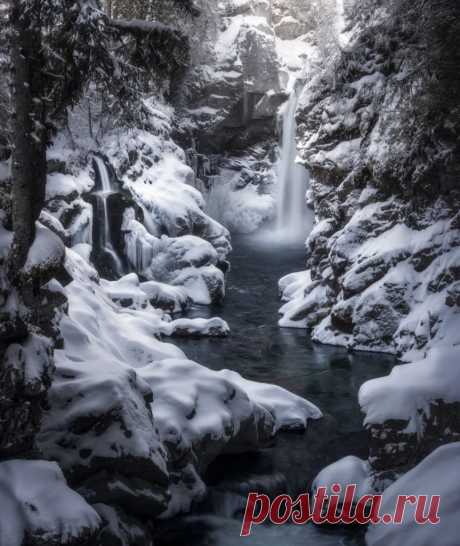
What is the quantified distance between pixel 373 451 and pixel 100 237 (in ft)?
46.1

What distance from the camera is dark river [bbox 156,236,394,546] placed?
6.05 meters

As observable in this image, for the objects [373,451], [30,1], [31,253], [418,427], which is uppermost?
[30,1]

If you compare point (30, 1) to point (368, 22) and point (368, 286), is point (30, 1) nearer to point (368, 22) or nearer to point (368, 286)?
point (368, 286)

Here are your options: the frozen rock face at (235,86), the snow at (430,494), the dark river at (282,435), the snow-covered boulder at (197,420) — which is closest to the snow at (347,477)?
the dark river at (282,435)

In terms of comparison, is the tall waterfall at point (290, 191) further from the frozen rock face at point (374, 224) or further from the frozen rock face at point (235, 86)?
the frozen rock face at point (374, 224)

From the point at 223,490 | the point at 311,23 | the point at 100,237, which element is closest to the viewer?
the point at 223,490

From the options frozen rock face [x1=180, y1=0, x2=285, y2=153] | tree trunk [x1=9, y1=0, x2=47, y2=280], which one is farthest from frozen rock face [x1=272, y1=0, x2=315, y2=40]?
tree trunk [x1=9, y1=0, x2=47, y2=280]

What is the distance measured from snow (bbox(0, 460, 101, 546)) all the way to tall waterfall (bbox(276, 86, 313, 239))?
99.6ft

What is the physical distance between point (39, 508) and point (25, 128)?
10.7 feet

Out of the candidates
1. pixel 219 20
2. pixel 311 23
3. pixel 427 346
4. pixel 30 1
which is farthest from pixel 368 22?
pixel 311 23

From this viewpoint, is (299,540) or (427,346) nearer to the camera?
(299,540)

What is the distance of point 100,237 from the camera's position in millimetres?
18531

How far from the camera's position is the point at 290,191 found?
1378 inches

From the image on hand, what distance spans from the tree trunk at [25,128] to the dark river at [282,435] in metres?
3.49
